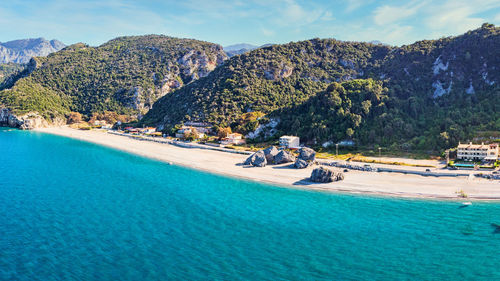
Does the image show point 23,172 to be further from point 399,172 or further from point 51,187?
point 399,172

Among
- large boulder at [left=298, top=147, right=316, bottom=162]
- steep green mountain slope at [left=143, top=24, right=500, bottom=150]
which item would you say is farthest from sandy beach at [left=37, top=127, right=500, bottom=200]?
steep green mountain slope at [left=143, top=24, right=500, bottom=150]

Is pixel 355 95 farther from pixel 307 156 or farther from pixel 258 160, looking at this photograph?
pixel 258 160

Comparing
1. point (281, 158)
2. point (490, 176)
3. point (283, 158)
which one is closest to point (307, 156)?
point (283, 158)

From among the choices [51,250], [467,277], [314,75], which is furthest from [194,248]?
[314,75]

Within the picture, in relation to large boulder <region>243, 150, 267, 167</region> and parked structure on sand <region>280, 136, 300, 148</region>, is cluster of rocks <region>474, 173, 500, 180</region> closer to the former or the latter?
large boulder <region>243, 150, 267, 167</region>

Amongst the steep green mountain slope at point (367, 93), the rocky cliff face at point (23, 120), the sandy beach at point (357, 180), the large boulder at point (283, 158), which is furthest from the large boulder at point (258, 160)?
the rocky cliff face at point (23, 120)

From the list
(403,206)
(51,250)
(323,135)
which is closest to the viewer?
(51,250)
